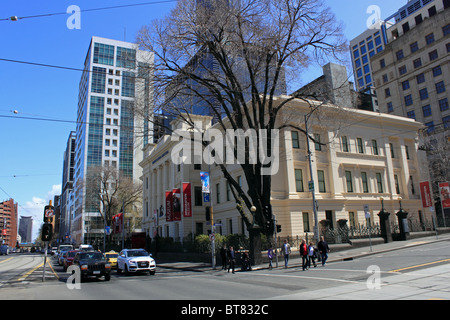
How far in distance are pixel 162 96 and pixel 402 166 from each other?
1345 inches

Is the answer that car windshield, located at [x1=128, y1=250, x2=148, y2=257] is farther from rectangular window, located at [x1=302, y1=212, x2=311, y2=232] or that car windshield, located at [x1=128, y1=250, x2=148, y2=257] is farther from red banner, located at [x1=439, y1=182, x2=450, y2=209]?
red banner, located at [x1=439, y1=182, x2=450, y2=209]

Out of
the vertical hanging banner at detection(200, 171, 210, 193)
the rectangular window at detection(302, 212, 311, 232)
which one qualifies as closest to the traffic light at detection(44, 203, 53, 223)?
the vertical hanging banner at detection(200, 171, 210, 193)

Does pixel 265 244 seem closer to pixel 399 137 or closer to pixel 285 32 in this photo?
pixel 285 32

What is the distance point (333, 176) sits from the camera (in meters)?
36.2

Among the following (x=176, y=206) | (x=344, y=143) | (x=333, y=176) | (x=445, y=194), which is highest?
(x=344, y=143)

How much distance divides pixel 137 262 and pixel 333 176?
23.5 metres

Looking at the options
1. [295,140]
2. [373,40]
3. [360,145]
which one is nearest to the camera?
[295,140]

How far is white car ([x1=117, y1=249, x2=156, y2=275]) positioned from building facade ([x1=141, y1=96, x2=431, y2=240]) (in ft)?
35.4

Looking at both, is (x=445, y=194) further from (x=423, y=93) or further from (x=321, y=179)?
(x=423, y=93)

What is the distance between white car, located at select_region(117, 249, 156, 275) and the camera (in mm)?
21017

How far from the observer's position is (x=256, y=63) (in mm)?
25281

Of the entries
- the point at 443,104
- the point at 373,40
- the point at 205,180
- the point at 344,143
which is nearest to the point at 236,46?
the point at 205,180
